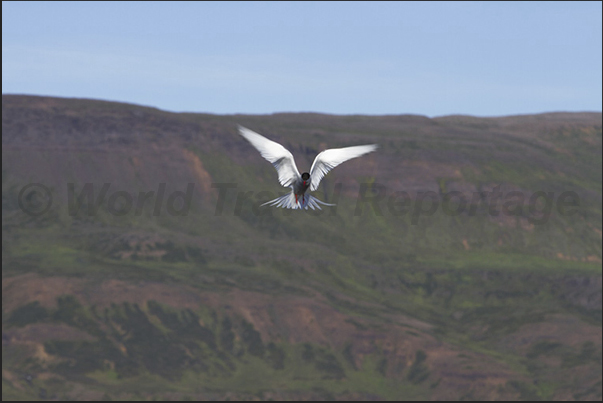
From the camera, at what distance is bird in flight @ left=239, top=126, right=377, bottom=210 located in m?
21.7

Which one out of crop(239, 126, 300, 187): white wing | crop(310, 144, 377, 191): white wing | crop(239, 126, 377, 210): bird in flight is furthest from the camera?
crop(310, 144, 377, 191): white wing

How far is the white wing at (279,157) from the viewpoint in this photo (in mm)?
21891

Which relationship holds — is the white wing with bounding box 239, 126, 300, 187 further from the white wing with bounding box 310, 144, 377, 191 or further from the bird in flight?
the white wing with bounding box 310, 144, 377, 191

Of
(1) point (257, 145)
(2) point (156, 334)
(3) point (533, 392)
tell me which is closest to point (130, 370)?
(2) point (156, 334)

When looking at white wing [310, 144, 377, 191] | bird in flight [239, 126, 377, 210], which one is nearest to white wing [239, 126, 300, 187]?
bird in flight [239, 126, 377, 210]

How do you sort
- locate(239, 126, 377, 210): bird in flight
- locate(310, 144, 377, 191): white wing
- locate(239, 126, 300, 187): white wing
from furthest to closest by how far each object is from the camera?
1. locate(310, 144, 377, 191): white wing
2. locate(239, 126, 300, 187): white wing
3. locate(239, 126, 377, 210): bird in flight

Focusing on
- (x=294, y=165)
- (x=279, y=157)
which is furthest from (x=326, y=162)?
(x=279, y=157)

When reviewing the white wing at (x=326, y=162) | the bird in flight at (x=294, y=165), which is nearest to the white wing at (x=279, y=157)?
the bird in flight at (x=294, y=165)

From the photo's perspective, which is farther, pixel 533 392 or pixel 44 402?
pixel 533 392

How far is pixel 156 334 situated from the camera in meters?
200

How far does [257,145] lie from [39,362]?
568ft

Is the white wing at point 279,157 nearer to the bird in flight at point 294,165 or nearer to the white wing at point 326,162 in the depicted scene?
the bird in flight at point 294,165

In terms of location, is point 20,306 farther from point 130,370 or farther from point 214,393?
point 214,393

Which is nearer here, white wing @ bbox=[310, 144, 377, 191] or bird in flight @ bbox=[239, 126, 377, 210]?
bird in flight @ bbox=[239, 126, 377, 210]
